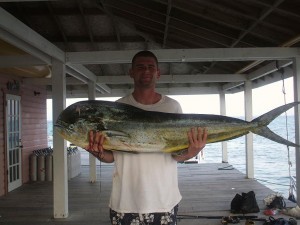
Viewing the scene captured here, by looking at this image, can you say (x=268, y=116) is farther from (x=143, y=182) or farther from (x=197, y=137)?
(x=143, y=182)

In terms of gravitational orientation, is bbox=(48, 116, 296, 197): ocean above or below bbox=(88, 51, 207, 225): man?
below

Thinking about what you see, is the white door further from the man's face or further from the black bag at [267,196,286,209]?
the man's face

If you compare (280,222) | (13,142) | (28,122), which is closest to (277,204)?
(280,222)

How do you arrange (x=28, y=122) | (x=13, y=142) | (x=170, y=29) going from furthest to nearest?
1. (x=28, y=122)
2. (x=13, y=142)
3. (x=170, y=29)

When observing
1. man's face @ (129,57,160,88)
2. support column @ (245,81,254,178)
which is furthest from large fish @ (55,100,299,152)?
support column @ (245,81,254,178)

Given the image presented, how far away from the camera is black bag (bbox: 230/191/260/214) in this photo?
6211 mm

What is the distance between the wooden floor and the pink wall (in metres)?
0.66

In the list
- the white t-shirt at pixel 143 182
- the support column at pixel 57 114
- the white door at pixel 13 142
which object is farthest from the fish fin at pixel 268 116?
the white door at pixel 13 142

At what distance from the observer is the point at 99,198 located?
24.9 ft

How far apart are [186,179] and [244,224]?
4.35 m

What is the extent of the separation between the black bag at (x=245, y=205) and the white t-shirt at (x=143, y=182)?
4.27 meters

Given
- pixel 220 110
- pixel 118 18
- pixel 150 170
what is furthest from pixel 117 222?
pixel 220 110

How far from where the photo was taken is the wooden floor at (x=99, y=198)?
610 cm

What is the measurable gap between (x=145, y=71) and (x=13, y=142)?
7572 mm
